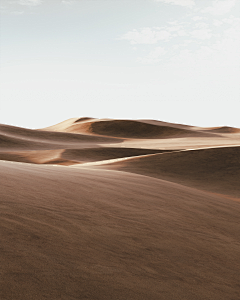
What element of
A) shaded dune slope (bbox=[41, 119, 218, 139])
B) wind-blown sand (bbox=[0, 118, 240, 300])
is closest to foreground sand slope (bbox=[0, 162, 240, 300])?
wind-blown sand (bbox=[0, 118, 240, 300])

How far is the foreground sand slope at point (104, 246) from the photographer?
7.32 ft

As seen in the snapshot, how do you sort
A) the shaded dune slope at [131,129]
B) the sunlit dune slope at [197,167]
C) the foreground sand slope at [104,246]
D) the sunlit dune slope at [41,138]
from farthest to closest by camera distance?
1. the shaded dune slope at [131,129]
2. the sunlit dune slope at [41,138]
3. the sunlit dune slope at [197,167]
4. the foreground sand slope at [104,246]

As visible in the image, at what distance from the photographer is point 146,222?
3.96 meters

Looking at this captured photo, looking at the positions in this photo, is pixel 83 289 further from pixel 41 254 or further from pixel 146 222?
pixel 146 222

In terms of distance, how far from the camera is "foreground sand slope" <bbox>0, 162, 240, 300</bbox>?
2.23 meters

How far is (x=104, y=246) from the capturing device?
2928 millimetres

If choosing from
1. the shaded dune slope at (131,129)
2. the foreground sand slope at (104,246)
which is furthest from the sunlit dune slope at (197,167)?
the shaded dune slope at (131,129)

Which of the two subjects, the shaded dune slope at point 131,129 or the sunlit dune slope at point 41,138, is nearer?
the sunlit dune slope at point 41,138

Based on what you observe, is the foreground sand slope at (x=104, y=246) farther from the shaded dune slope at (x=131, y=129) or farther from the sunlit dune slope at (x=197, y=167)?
the shaded dune slope at (x=131, y=129)

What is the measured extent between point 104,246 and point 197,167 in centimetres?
1012

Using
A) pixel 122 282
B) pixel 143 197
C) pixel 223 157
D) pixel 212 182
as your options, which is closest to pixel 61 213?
pixel 122 282

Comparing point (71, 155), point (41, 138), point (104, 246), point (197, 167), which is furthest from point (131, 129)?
point (104, 246)

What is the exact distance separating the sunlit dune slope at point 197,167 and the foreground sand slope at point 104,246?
6.17 meters

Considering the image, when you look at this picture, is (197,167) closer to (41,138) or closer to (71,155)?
(71,155)
